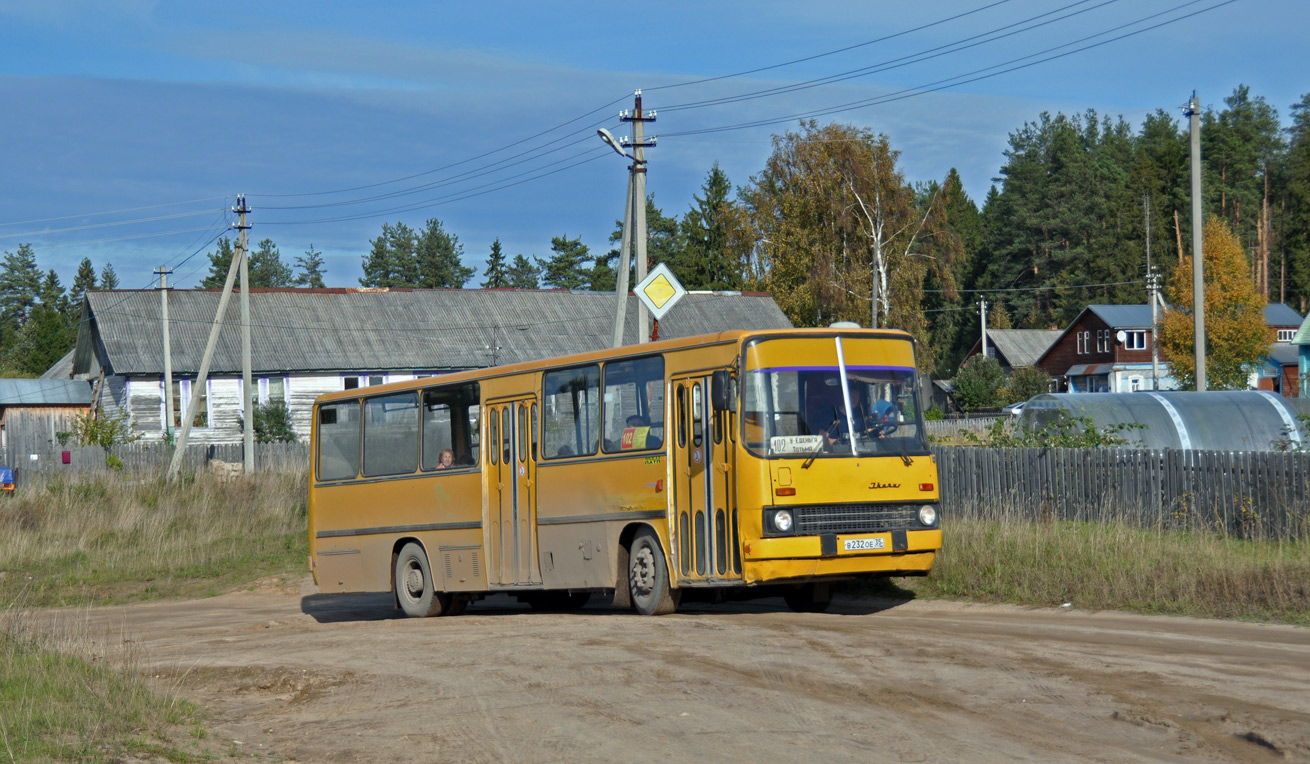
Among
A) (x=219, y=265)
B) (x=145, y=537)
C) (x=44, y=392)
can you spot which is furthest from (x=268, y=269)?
(x=145, y=537)

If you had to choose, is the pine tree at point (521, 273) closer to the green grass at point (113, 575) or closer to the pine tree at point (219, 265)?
the pine tree at point (219, 265)

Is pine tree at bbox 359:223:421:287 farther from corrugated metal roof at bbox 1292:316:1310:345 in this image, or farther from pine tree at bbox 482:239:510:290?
corrugated metal roof at bbox 1292:316:1310:345

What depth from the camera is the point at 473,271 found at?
464 ft

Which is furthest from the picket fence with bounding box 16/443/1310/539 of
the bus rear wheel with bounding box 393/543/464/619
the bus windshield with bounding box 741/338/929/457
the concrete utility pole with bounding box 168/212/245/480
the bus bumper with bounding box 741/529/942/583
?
the concrete utility pole with bounding box 168/212/245/480

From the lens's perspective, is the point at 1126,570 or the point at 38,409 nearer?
the point at 1126,570

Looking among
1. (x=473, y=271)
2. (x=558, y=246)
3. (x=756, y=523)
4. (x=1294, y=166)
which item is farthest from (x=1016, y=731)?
(x=473, y=271)

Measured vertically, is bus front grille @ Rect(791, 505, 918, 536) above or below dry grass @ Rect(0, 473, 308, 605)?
above

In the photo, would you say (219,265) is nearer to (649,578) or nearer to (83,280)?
(83,280)

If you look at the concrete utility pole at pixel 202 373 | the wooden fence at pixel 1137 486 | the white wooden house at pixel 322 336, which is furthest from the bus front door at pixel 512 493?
the white wooden house at pixel 322 336

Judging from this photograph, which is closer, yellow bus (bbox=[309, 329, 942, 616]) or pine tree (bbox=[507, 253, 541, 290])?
yellow bus (bbox=[309, 329, 942, 616])

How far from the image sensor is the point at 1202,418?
23.1 m

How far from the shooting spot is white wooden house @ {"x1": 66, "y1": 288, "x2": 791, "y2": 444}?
194 ft

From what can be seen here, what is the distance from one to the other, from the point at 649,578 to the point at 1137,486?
8236 millimetres

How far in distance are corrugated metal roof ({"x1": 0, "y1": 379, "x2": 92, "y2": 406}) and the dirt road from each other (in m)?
57.6
